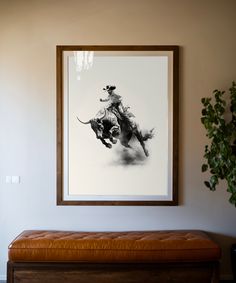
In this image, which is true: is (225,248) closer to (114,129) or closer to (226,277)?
(226,277)

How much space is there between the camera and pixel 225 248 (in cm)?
385

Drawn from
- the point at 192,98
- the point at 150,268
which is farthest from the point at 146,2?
the point at 150,268

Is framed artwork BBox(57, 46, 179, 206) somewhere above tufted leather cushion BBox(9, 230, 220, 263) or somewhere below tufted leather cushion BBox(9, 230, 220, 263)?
above

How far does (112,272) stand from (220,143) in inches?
64.7

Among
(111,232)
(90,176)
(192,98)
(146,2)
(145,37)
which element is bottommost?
(111,232)

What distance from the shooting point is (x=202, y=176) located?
384 cm

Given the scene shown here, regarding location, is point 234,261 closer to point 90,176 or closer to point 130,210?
point 130,210

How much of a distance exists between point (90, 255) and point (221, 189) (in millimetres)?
1613

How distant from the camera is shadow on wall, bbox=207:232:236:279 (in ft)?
12.6

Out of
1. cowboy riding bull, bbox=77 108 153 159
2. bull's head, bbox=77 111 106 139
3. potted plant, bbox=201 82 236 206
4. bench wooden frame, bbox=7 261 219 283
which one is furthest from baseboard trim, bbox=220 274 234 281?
bull's head, bbox=77 111 106 139

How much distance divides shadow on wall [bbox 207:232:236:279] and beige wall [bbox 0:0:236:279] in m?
0.01

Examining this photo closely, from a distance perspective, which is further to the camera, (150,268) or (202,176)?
(202,176)

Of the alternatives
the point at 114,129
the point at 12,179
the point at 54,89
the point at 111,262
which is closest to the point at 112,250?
the point at 111,262

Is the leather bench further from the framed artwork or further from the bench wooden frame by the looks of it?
the framed artwork
